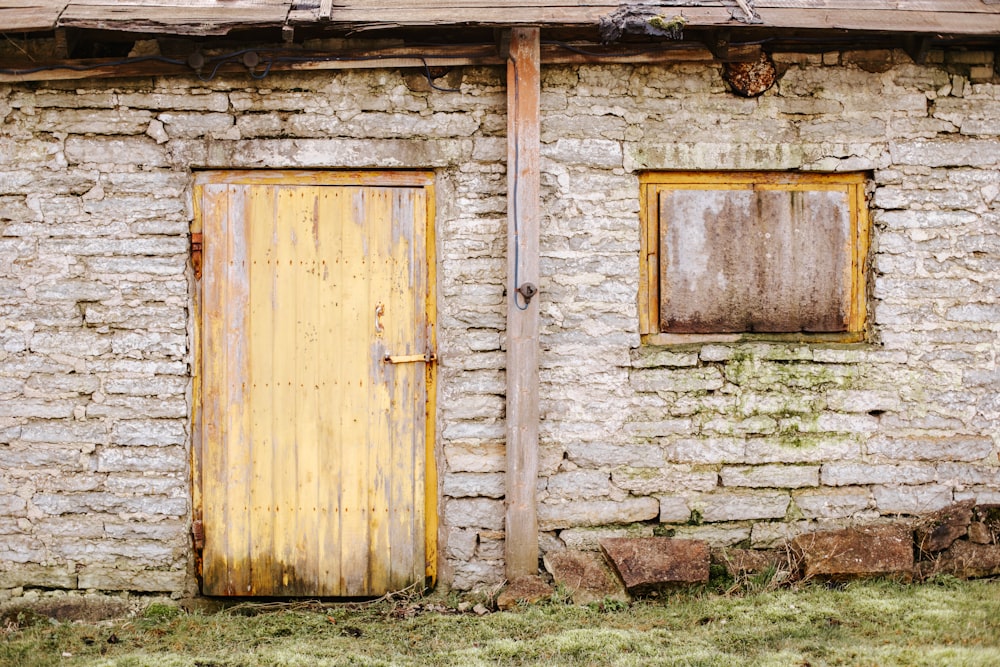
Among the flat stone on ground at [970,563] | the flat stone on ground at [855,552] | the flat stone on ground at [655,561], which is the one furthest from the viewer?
the flat stone on ground at [970,563]

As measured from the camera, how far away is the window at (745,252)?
188 inches

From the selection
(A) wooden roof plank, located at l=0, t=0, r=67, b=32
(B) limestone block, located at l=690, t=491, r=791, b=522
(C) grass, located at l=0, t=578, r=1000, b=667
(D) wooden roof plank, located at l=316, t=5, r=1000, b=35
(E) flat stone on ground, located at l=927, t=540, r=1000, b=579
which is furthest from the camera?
(B) limestone block, located at l=690, t=491, r=791, b=522

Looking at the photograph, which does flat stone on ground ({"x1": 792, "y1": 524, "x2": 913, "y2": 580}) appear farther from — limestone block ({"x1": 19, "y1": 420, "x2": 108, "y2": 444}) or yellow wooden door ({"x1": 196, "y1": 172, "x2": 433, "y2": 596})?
limestone block ({"x1": 19, "y1": 420, "x2": 108, "y2": 444})

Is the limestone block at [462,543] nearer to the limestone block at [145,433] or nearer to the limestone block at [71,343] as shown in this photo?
the limestone block at [145,433]

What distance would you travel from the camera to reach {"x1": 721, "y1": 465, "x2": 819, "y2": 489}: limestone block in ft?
15.6

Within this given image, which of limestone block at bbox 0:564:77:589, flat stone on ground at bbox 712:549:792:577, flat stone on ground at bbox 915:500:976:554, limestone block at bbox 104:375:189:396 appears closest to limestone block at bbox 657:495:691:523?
flat stone on ground at bbox 712:549:792:577

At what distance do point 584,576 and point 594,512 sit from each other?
1.17 ft

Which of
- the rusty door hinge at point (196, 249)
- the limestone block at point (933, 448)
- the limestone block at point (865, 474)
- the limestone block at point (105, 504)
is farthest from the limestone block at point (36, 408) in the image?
the limestone block at point (933, 448)

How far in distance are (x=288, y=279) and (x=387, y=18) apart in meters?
1.43

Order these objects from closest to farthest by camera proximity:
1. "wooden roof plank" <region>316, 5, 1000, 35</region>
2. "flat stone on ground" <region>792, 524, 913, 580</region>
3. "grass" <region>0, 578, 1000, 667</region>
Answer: "grass" <region>0, 578, 1000, 667</region> → "wooden roof plank" <region>316, 5, 1000, 35</region> → "flat stone on ground" <region>792, 524, 913, 580</region>

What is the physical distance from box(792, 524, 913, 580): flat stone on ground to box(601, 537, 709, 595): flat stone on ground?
1.84ft

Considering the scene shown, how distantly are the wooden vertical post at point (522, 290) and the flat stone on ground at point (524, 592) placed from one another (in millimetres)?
79

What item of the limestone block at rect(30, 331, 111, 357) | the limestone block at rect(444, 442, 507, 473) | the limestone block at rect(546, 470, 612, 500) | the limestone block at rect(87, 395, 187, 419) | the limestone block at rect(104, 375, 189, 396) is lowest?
the limestone block at rect(546, 470, 612, 500)

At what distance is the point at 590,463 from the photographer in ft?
15.4
